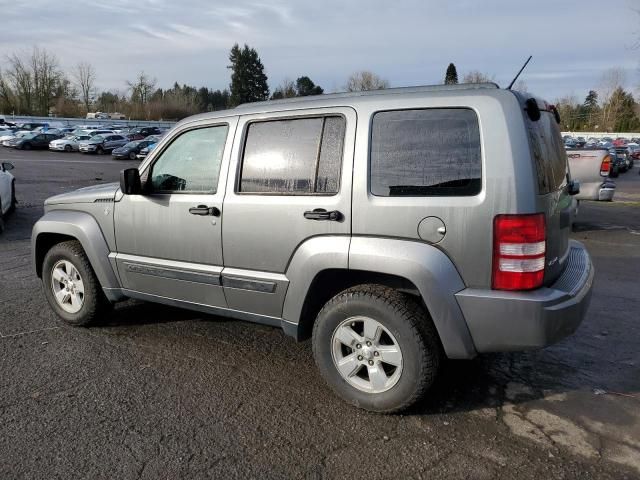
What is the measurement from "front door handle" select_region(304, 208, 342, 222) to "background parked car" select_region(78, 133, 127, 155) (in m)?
42.8

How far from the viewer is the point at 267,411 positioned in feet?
11.0

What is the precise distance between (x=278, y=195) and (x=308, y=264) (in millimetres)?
526

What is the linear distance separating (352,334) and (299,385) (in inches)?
25.7

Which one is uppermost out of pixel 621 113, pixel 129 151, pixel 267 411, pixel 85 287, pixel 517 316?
pixel 621 113

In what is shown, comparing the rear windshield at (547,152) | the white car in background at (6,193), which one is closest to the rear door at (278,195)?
the rear windshield at (547,152)

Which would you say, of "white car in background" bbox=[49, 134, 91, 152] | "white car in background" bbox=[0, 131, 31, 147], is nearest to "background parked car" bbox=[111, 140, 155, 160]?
"white car in background" bbox=[49, 134, 91, 152]

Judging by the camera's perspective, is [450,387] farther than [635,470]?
Yes

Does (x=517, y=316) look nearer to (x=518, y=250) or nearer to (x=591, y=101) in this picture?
(x=518, y=250)

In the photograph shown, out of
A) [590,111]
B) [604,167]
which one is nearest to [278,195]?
[604,167]

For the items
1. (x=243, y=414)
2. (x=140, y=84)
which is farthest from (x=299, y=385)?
(x=140, y=84)

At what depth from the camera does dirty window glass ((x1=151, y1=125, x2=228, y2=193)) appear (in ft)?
12.8

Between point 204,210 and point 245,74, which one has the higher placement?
point 245,74

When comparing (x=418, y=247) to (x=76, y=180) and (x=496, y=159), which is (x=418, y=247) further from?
(x=76, y=180)

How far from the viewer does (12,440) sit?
299 cm
